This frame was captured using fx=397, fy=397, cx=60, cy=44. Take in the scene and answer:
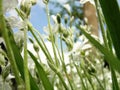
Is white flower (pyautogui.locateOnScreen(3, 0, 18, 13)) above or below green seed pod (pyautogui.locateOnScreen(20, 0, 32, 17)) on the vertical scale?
above

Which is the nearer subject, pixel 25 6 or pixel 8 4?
pixel 8 4

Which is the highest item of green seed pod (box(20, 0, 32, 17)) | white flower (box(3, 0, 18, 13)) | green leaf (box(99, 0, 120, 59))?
white flower (box(3, 0, 18, 13))

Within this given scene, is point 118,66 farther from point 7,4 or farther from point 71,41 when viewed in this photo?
point 71,41

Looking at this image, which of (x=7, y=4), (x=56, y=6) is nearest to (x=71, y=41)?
(x=7, y=4)

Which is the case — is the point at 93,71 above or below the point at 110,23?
below

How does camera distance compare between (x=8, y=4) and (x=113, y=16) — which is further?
(x=113, y=16)

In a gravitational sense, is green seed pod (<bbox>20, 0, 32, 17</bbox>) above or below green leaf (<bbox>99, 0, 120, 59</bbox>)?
above

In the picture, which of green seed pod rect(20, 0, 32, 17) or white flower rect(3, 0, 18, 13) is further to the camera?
green seed pod rect(20, 0, 32, 17)

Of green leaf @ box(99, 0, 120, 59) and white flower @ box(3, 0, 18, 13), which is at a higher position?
white flower @ box(3, 0, 18, 13)
